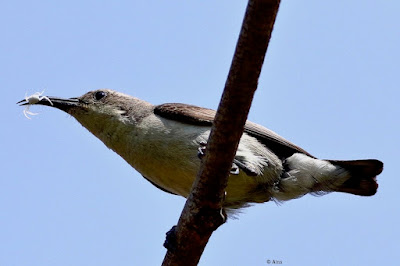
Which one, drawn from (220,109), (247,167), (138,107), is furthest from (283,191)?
(220,109)

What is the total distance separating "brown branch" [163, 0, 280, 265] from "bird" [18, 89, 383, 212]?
4.70 feet

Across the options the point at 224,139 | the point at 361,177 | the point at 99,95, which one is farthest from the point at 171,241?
the point at 99,95

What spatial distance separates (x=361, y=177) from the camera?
24.0 ft

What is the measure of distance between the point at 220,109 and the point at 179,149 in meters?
2.29

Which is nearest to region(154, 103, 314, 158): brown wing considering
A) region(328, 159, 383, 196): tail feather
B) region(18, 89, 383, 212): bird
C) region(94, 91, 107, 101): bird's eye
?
region(18, 89, 383, 212): bird

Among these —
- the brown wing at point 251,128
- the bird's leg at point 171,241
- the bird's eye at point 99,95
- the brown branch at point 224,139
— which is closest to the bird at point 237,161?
the brown wing at point 251,128

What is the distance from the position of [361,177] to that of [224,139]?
3.07 metres

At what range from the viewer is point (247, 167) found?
6773 millimetres

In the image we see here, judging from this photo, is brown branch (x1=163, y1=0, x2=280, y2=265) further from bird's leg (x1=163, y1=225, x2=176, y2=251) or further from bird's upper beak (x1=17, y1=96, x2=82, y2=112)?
bird's upper beak (x1=17, y1=96, x2=82, y2=112)

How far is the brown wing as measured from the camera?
7336 millimetres

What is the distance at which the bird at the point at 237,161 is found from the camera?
697 cm

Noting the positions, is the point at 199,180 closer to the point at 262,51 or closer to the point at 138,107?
the point at 262,51

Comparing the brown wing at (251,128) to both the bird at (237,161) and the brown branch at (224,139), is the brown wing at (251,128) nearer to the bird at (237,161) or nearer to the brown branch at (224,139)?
the bird at (237,161)

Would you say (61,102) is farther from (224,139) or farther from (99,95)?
(224,139)
